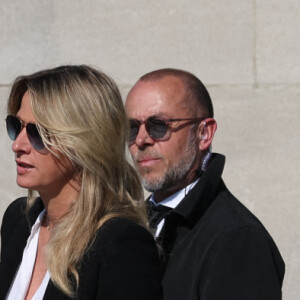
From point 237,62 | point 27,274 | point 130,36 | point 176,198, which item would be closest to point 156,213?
point 176,198

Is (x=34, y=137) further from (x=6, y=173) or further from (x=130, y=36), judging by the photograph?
(x=6, y=173)

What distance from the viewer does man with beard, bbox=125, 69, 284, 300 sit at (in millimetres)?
2357

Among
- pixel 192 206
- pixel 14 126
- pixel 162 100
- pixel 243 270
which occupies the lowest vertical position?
pixel 243 270

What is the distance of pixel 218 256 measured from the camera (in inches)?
93.4

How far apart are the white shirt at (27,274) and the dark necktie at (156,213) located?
487 mm

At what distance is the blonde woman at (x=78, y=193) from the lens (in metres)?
2.13

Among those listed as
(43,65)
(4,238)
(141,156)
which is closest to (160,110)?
(141,156)

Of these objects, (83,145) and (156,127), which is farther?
(156,127)

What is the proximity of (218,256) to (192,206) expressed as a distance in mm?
267

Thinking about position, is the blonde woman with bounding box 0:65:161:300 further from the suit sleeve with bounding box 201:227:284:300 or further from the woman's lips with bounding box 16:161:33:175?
the suit sleeve with bounding box 201:227:284:300

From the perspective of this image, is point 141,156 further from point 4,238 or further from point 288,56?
point 288,56

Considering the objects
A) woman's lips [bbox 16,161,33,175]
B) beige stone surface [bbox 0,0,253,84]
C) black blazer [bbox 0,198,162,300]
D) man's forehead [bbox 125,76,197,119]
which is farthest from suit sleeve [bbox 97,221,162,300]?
beige stone surface [bbox 0,0,253,84]

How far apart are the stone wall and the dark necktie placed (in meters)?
1.85

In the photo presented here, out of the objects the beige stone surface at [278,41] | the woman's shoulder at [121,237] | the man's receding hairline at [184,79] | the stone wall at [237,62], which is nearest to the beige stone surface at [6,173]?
the stone wall at [237,62]
